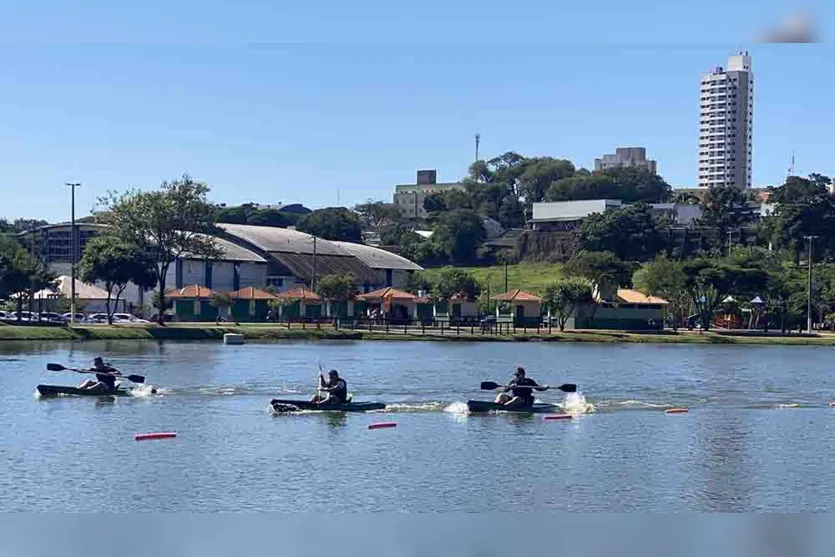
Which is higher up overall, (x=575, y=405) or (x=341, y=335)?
(x=341, y=335)

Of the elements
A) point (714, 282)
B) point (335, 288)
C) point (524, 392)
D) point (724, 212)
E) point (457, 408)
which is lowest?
point (457, 408)

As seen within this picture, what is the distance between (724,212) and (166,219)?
8364 centimetres

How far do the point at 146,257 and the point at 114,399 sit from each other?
5002 cm

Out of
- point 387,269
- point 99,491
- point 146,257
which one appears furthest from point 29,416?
point 387,269

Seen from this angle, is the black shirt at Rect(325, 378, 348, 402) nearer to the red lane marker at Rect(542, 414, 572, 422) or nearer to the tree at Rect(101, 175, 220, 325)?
the red lane marker at Rect(542, 414, 572, 422)

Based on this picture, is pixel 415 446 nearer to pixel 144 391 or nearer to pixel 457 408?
pixel 457 408

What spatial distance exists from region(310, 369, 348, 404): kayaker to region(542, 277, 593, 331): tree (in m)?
58.1

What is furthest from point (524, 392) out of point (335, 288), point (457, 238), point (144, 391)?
point (457, 238)

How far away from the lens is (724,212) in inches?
6029

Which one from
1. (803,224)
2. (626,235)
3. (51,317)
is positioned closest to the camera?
(51,317)

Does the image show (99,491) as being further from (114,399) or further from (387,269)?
(387,269)

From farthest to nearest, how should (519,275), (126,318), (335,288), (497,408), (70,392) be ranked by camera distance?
1. (519,275)
2. (335,288)
3. (126,318)
4. (70,392)
5. (497,408)

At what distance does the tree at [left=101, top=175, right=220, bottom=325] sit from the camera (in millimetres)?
91062

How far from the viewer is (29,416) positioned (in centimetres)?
4128
